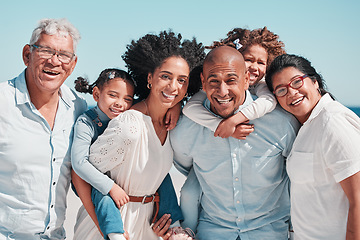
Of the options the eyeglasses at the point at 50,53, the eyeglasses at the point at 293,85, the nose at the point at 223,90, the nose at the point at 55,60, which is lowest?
the nose at the point at 223,90

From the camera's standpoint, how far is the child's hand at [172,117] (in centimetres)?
346

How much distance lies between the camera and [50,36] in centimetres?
322

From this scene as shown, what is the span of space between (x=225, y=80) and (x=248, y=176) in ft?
2.90

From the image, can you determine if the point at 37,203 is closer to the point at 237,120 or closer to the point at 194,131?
the point at 194,131

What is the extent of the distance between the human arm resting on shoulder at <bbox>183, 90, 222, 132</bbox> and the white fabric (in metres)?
Result: 0.73

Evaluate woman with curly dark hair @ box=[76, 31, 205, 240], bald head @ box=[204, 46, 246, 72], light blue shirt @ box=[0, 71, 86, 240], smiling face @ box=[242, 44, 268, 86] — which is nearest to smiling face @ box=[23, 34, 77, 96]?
light blue shirt @ box=[0, 71, 86, 240]

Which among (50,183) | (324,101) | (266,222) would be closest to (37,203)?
(50,183)

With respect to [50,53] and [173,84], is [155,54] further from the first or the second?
[50,53]

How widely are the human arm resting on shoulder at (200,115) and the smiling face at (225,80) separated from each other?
3.8 inches

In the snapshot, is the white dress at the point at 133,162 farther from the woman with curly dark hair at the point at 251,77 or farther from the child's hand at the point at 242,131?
the child's hand at the point at 242,131

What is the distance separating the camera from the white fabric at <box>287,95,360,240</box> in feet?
8.67

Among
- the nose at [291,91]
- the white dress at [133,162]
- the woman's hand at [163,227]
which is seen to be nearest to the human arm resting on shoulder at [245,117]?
the nose at [291,91]

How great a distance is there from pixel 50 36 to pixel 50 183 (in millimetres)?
1259

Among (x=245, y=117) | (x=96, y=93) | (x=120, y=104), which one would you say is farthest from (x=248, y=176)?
(x=96, y=93)
